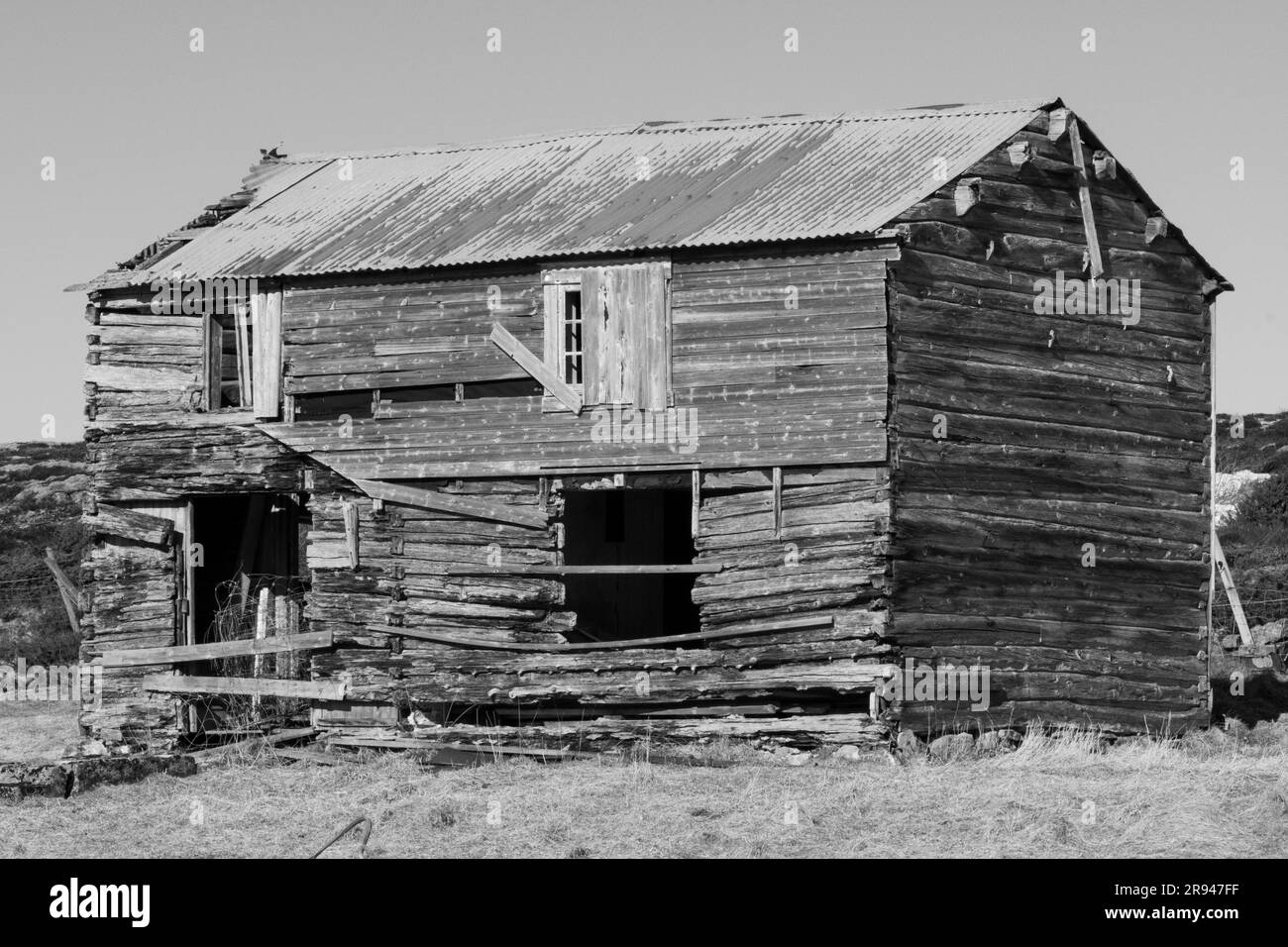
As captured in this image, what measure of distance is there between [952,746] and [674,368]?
15.0 feet

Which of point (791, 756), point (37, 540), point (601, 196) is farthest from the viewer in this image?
point (37, 540)

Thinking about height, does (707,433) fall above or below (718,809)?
above

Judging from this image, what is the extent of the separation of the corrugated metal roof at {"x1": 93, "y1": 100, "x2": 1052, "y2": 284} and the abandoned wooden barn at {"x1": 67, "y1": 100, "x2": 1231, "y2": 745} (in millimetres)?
65

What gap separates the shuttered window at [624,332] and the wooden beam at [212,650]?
158 inches

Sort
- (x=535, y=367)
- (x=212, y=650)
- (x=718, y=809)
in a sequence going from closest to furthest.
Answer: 1. (x=718, y=809)
2. (x=535, y=367)
3. (x=212, y=650)

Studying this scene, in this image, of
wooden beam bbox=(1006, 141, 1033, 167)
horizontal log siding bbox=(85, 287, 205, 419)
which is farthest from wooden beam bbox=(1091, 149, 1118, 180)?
horizontal log siding bbox=(85, 287, 205, 419)

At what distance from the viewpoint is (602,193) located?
2097 cm

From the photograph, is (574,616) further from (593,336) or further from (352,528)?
(593,336)

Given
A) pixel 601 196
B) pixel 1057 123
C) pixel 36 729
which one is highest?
pixel 1057 123

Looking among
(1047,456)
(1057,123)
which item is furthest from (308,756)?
(1057,123)

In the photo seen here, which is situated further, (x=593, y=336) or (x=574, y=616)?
(x=574, y=616)

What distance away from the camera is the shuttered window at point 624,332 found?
750 inches

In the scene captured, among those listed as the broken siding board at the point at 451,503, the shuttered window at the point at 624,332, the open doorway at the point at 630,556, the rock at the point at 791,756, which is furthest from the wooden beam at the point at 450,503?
the rock at the point at 791,756
